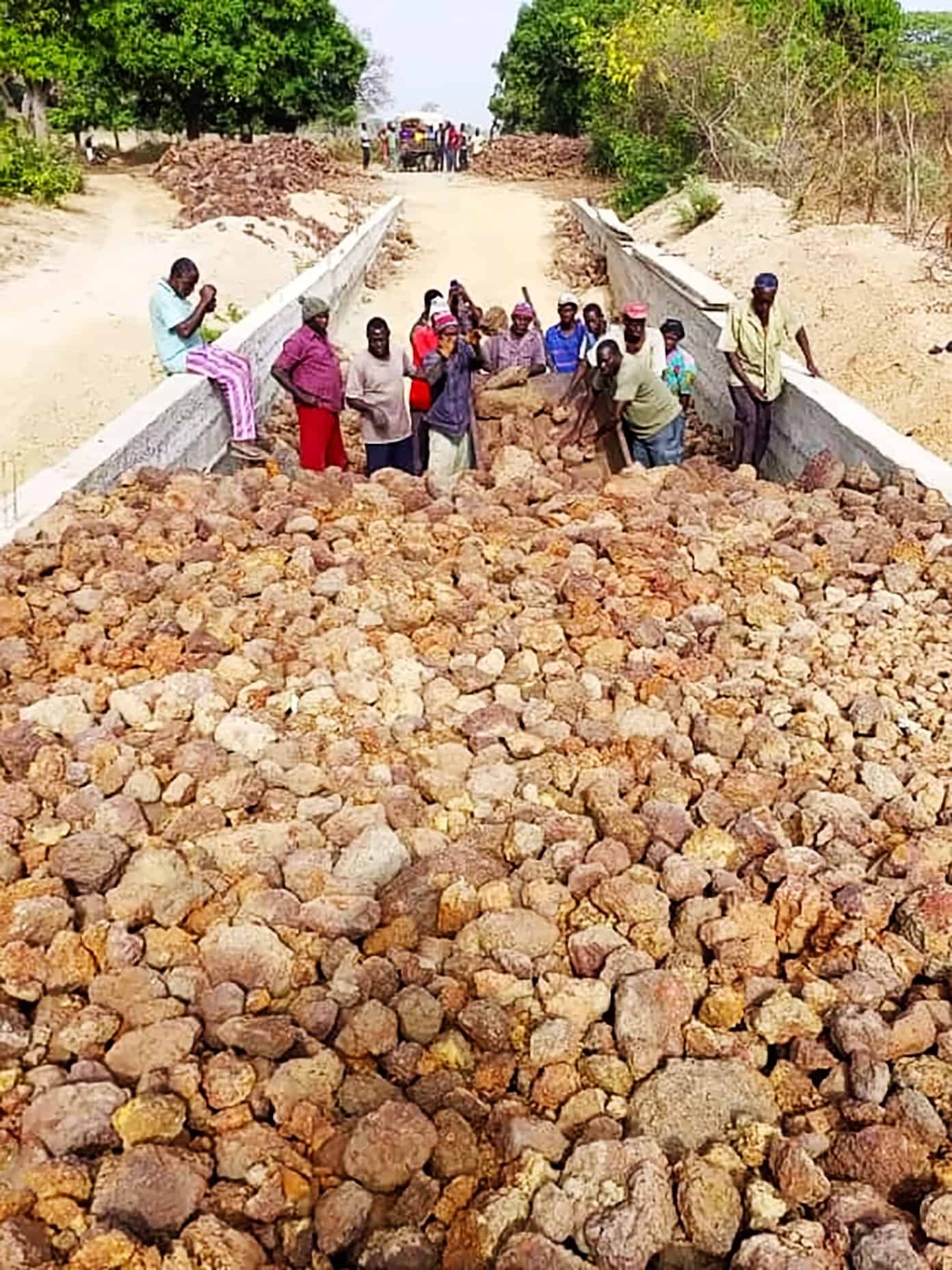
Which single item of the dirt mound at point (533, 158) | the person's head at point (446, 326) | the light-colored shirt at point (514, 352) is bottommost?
the dirt mound at point (533, 158)

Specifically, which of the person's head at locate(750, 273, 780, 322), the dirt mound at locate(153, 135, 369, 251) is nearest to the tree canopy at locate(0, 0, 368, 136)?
the dirt mound at locate(153, 135, 369, 251)

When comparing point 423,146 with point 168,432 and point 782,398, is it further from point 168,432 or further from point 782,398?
point 168,432

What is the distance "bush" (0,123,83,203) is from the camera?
19281 millimetres

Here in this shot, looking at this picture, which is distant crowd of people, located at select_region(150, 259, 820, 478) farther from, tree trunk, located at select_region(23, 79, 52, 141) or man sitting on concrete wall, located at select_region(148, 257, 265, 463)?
tree trunk, located at select_region(23, 79, 52, 141)

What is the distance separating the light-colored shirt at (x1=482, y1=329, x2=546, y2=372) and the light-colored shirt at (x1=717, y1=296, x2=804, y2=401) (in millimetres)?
1200

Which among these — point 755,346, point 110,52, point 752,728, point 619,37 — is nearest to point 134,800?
point 752,728

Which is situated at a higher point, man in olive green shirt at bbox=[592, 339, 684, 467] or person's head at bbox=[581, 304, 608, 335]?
person's head at bbox=[581, 304, 608, 335]

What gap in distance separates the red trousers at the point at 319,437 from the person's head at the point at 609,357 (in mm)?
1577

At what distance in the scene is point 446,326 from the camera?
6863mm

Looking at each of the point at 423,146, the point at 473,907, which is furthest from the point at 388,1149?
the point at 423,146

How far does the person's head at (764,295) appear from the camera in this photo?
23.1 ft

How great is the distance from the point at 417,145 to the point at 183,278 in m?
36.2

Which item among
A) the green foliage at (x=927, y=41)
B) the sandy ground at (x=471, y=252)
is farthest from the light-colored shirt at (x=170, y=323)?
the green foliage at (x=927, y=41)

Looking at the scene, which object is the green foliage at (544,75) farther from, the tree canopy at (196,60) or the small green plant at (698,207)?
the small green plant at (698,207)
